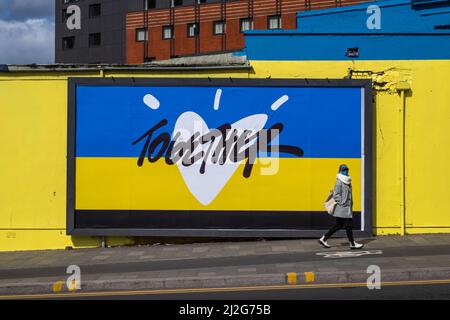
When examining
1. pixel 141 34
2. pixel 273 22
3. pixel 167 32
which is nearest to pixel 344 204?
pixel 273 22

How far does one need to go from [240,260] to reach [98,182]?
3.86 m

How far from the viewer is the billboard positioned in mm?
11977

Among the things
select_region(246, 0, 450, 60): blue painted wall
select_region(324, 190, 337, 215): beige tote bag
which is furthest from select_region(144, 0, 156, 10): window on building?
select_region(324, 190, 337, 215): beige tote bag

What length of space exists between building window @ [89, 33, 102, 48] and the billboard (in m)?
51.5

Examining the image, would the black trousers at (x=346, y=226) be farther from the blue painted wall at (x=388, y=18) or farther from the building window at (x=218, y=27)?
the building window at (x=218, y=27)

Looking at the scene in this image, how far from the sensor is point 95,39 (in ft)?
203

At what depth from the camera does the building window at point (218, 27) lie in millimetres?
53572

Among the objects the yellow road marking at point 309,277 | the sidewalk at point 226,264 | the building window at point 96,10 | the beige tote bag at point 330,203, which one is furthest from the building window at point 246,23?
the yellow road marking at point 309,277

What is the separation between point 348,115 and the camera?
12.0 metres

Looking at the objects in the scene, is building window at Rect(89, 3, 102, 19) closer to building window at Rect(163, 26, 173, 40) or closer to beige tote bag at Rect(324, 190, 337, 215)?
building window at Rect(163, 26, 173, 40)

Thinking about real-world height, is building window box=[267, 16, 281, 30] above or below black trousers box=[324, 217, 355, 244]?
above

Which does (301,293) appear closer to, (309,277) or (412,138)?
(309,277)

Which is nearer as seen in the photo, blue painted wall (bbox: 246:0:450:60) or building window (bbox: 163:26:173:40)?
blue painted wall (bbox: 246:0:450:60)

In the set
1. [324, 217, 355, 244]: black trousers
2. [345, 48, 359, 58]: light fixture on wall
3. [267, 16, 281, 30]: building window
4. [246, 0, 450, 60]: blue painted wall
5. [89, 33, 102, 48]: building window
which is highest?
[89, 33, 102, 48]: building window
